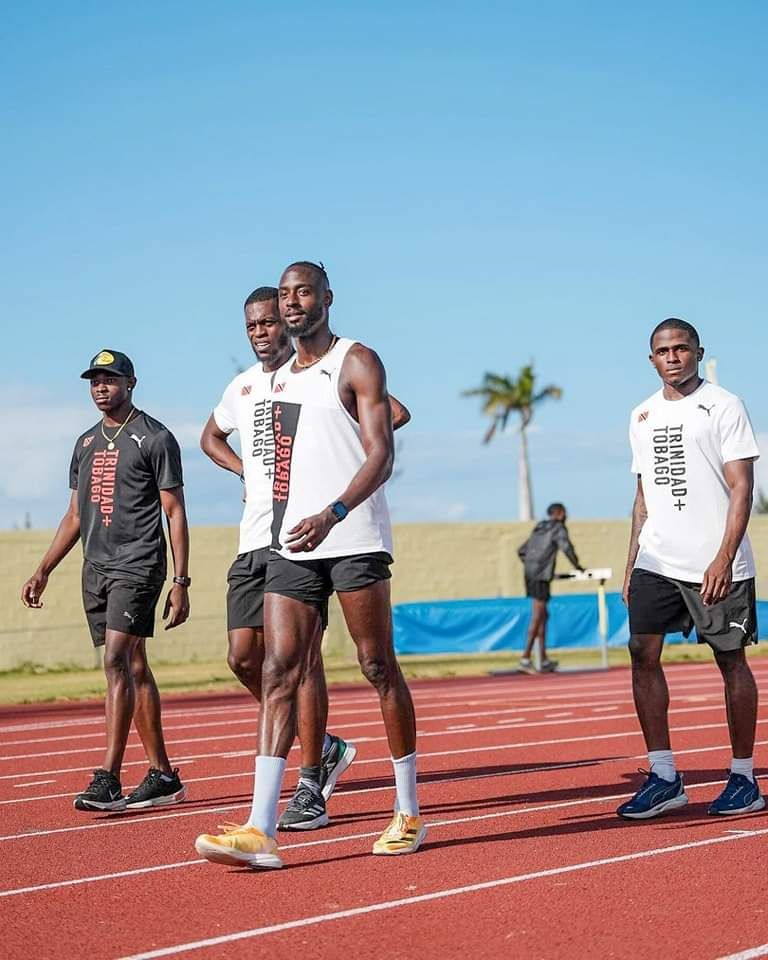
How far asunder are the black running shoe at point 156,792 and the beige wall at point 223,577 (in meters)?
16.7

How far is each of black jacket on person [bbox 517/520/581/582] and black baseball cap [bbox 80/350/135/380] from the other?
11.7 metres

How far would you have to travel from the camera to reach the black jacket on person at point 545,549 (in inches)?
768

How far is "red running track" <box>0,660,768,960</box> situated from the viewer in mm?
4723

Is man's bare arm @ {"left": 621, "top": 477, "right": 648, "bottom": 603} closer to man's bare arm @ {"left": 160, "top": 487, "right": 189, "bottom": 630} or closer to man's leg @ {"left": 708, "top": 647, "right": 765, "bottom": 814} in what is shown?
man's leg @ {"left": 708, "top": 647, "right": 765, "bottom": 814}

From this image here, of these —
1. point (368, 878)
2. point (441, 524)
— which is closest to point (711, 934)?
point (368, 878)

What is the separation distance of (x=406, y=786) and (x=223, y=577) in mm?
20571

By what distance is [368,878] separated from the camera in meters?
5.63

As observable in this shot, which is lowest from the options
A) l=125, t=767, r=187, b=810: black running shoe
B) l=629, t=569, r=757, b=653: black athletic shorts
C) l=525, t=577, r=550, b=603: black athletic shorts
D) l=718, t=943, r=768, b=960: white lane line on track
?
l=718, t=943, r=768, b=960: white lane line on track

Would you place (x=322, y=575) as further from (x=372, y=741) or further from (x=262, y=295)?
(x=372, y=741)

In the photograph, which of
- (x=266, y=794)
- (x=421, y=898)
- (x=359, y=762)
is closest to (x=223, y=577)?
(x=359, y=762)

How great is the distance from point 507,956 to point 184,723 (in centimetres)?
921

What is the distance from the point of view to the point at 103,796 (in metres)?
7.63

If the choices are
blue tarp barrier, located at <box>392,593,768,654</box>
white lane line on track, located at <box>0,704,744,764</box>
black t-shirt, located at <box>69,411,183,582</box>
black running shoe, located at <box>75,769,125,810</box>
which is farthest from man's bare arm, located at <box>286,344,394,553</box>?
blue tarp barrier, located at <box>392,593,768,654</box>

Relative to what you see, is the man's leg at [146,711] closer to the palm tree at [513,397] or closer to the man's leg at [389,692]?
the man's leg at [389,692]
